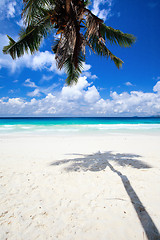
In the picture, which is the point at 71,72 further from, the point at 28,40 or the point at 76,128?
the point at 76,128

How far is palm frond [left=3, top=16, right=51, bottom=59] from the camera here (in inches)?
201

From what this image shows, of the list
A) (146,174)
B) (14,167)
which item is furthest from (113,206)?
(14,167)

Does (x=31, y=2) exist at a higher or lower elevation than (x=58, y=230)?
higher

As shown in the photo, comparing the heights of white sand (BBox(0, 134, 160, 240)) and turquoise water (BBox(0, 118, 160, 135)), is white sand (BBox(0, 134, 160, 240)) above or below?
above

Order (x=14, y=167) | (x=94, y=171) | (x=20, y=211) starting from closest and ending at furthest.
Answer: (x=20, y=211) < (x=94, y=171) < (x=14, y=167)

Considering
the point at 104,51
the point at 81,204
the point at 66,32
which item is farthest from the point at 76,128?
the point at 81,204

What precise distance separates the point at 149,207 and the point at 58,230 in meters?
1.73

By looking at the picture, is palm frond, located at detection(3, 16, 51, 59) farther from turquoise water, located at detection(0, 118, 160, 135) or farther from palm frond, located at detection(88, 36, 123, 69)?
turquoise water, located at detection(0, 118, 160, 135)

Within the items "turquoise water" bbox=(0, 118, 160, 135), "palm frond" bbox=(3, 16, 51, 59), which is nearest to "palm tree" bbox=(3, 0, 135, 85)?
"palm frond" bbox=(3, 16, 51, 59)

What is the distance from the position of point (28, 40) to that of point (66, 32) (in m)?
2.47

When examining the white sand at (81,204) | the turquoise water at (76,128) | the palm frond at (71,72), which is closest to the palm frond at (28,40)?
the palm frond at (71,72)

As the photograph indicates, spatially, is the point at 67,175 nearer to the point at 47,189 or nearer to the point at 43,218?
the point at 47,189

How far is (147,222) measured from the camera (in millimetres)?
2002

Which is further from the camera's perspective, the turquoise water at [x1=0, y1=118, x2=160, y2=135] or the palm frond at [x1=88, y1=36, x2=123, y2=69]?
the turquoise water at [x1=0, y1=118, x2=160, y2=135]
